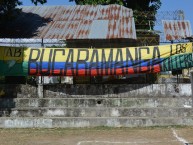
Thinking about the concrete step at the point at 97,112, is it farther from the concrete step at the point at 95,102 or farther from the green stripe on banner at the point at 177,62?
the green stripe on banner at the point at 177,62

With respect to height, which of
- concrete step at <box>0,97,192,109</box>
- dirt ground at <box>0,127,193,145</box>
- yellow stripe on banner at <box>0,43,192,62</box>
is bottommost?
dirt ground at <box>0,127,193,145</box>

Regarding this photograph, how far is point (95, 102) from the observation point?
45.9 ft

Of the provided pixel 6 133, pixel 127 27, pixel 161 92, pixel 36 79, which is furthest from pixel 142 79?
pixel 6 133

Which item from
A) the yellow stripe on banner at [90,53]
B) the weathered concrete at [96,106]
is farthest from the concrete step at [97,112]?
the yellow stripe on banner at [90,53]

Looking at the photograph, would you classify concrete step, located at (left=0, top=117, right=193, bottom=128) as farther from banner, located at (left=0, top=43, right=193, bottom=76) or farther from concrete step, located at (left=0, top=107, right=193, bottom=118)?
banner, located at (left=0, top=43, right=193, bottom=76)

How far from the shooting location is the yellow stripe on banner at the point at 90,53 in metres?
14.5

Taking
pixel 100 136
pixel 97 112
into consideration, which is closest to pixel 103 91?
pixel 97 112

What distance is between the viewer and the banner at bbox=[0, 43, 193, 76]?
14477 mm

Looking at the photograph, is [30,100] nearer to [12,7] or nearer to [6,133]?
[6,133]

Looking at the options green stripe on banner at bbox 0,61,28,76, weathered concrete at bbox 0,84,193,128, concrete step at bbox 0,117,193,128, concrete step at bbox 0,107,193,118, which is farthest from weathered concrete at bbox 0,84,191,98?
concrete step at bbox 0,117,193,128

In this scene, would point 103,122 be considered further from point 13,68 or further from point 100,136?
point 13,68

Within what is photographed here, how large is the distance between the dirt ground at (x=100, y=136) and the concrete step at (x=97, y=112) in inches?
41.0

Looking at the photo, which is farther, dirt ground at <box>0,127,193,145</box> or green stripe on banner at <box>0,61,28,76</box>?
green stripe on banner at <box>0,61,28,76</box>

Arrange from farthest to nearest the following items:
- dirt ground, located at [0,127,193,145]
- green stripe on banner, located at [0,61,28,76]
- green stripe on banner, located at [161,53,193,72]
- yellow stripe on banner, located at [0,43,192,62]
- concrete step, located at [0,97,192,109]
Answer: green stripe on banner, located at [0,61,28,76]
yellow stripe on banner, located at [0,43,192,62]
green stripe on banner, located at [161,53,193,72]
concrete step, located at [0,97,192,109]
dirt ground, located at [0,127,193,145]
